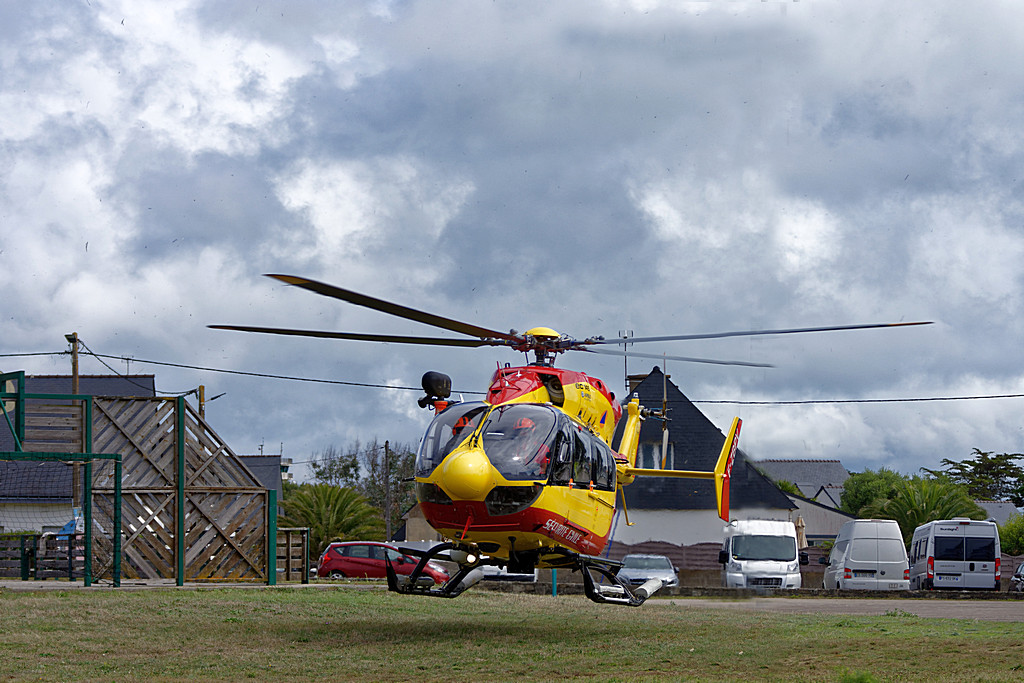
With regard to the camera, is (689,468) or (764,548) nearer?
(764,548)

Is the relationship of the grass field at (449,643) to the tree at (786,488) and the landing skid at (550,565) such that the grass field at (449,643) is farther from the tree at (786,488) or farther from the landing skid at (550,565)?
the tree at (786,488)

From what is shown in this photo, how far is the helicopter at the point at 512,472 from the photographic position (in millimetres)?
14008

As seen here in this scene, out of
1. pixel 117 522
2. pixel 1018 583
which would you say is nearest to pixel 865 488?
pixel 1018 583

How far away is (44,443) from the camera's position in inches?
882

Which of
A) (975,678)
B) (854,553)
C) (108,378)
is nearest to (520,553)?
(975,678)

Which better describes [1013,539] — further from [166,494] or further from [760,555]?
[166,494]

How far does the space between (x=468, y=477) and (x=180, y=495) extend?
36.5 ft

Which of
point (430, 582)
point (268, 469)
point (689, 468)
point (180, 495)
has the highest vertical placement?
point (268, 469)

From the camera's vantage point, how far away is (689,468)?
140ft

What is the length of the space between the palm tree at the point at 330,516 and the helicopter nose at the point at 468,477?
36912 mm

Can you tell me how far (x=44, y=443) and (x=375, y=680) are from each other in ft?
42.8

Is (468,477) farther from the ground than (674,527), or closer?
farther from the ground

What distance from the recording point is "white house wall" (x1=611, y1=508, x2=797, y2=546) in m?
41.6

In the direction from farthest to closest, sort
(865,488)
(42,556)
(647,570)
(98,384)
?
(865,488), (98,384), (647,570), (42,556)
